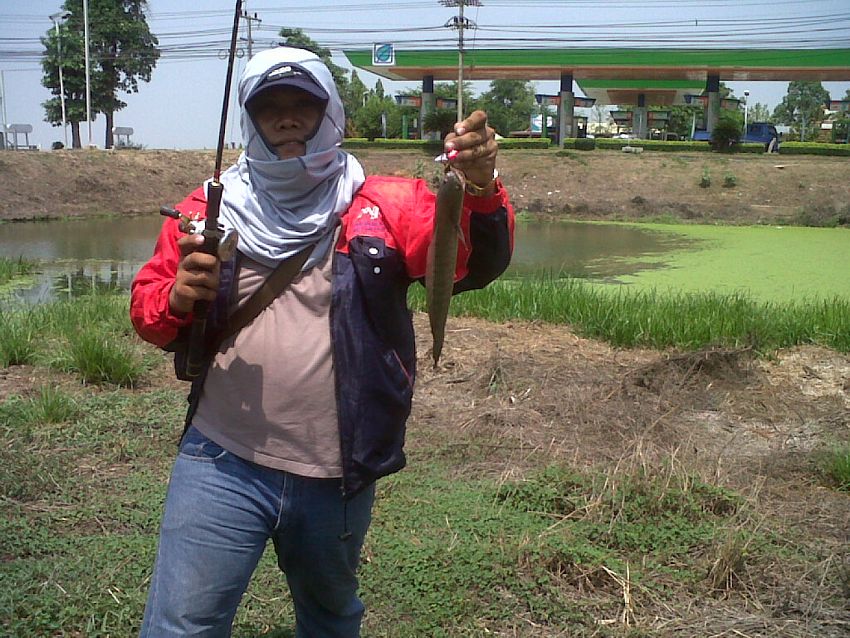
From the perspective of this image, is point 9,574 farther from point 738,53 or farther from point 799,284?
point 738,53

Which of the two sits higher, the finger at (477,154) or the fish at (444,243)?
the finger at (477,154)

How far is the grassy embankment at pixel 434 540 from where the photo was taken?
2631 millimetres

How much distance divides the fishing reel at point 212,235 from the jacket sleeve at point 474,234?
14.6 inches

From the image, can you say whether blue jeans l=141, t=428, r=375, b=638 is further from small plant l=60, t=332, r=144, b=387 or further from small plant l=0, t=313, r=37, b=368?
small plant l=0, t=313, r=37, b=368

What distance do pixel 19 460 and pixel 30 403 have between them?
32.8 inches

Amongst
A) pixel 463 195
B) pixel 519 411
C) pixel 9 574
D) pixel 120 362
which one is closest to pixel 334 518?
pixel 463 195

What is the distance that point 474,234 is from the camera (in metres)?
1.81

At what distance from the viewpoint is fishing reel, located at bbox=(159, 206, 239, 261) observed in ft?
5.46

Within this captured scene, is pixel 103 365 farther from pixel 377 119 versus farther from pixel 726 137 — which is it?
pixel 377 119

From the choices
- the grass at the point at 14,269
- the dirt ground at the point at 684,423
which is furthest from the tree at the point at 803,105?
the dirt ground at the point at 684,423

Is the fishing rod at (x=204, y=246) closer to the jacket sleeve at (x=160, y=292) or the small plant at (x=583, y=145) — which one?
the jacket sleeve at (x=160, y=292)

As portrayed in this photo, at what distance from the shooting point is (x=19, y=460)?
3.65 metres

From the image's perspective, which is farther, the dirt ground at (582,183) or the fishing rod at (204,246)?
the dirt ground at (582,183)

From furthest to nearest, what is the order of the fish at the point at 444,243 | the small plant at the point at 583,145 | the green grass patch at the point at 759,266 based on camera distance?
the small plant at the point at 583,145, the green grass patch at the point at 759,266, the fish at the point at 444,243
